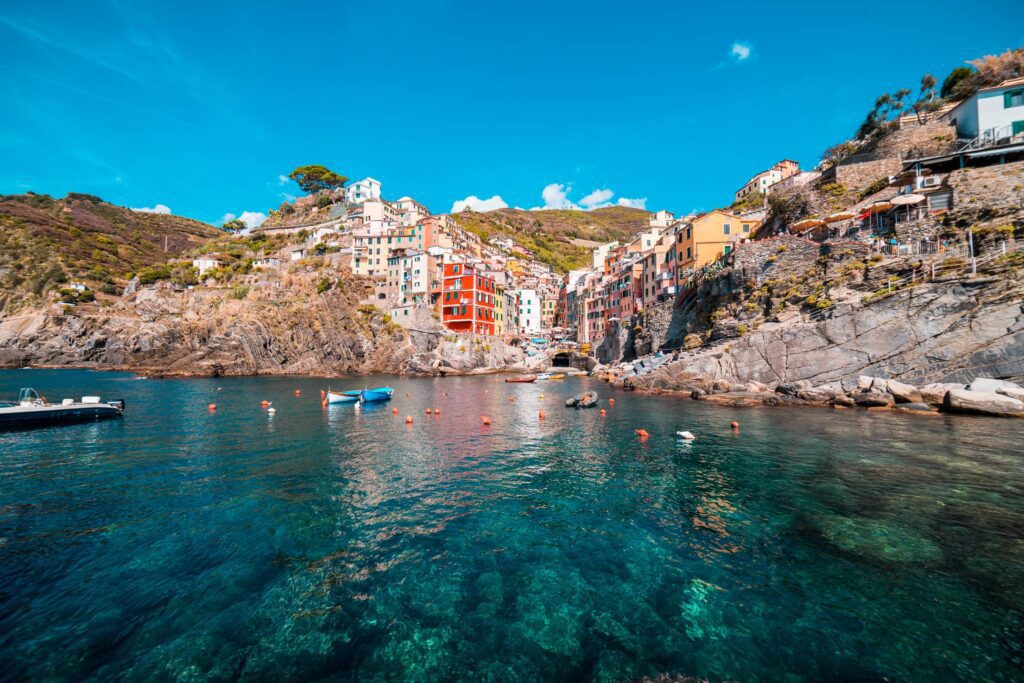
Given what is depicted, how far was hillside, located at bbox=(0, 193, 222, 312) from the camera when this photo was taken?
93125 millimetres

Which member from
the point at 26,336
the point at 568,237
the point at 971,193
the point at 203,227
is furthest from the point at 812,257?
the point at 203,227

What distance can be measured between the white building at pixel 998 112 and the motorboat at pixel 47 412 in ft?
236

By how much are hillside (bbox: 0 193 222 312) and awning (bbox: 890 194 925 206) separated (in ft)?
469

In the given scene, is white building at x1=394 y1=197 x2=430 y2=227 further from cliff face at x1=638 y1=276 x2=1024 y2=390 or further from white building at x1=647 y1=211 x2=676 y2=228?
cliff face at x1=638 y1=276 x2=1024 y2=390

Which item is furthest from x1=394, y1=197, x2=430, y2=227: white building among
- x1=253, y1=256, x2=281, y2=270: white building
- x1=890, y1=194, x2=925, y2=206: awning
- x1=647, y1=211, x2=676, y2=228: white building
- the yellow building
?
x1=890, y1=194, x2=925, y2=206: awning

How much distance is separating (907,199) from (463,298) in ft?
197

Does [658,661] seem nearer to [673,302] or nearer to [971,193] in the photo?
[971,193]

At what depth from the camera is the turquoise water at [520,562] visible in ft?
19.9

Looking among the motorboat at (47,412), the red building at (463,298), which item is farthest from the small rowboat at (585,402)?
the red building at (463,298)

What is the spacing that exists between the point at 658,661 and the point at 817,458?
554 inches

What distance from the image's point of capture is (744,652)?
6074 millimetres

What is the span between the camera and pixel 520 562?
8.89m

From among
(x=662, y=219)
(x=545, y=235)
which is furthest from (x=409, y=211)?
(x=545, y=235)

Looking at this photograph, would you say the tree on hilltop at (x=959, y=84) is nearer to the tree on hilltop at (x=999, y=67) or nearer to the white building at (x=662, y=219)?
the tree on hilltop at (x=999, y=67)
